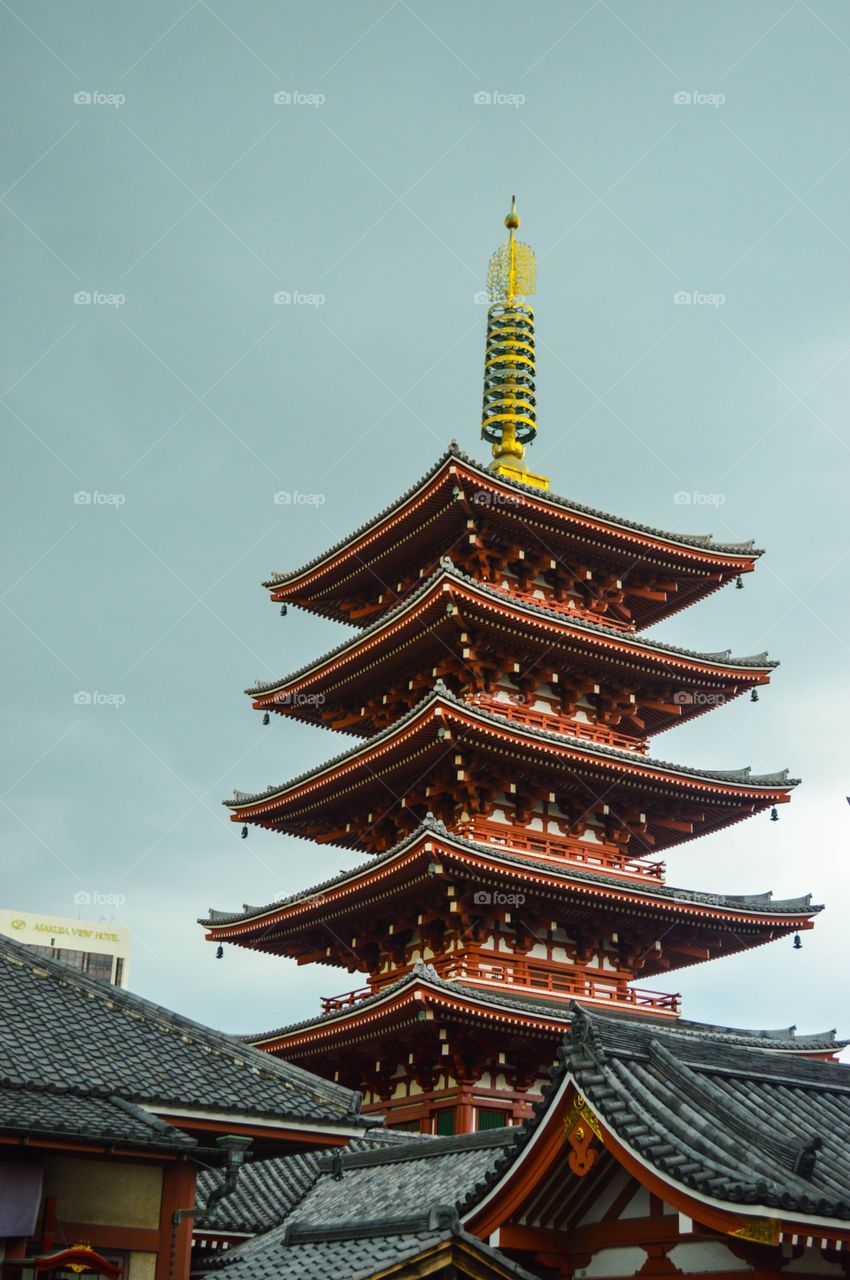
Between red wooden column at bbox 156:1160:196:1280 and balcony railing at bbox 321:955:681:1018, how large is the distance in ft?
52.2

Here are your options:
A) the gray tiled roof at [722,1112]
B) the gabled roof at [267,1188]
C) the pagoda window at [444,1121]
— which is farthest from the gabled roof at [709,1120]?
the pagoda window at [444,1121]

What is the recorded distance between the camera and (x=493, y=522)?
3678 centimetres

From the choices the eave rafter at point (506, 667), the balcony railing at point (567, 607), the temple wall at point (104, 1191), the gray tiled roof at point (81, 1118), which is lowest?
the temple wall at point (104, 1191)

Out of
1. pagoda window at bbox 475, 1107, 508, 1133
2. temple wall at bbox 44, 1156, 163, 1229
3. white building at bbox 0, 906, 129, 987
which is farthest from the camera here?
white building at bbox 0, 906, 129, 987

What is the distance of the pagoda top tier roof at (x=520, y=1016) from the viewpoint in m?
28.9

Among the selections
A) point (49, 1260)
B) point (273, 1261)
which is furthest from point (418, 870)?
point (49, 1260)

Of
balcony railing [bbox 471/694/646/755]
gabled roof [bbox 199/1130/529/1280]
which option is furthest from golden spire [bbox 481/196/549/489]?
gabled roof [bbox 199/1130/529/1280]

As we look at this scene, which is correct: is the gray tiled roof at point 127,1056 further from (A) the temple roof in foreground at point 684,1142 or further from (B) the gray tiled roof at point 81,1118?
(A) the temple roof in foreground at point 684,1142

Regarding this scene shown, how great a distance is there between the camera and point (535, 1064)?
102 ft

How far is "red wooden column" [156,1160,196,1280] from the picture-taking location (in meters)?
15.0

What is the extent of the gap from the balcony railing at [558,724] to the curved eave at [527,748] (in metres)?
1.22

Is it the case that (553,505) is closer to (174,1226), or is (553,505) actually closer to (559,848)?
(559,848)

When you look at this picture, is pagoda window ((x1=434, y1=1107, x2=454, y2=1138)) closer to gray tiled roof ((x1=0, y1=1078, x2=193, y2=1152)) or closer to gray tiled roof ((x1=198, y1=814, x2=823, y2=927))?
gray tiled roof ((x1=198, y1=814, x2=823, y2=927))

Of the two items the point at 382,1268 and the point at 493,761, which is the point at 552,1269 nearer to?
the point at 382,1268
